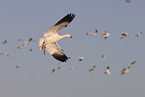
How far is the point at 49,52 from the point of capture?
20734 mm

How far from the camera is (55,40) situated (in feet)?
61.2

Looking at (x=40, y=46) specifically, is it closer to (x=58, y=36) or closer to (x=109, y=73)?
(x=58, y=36)

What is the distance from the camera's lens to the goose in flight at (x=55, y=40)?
17703mm

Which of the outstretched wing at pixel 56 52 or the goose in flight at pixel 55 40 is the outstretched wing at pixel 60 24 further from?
the outstretched wing at pixel 56 52

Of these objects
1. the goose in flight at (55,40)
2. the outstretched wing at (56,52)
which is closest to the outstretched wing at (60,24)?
the goose in flight at (55,40)

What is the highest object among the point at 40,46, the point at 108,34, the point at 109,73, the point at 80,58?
the point at 108,34

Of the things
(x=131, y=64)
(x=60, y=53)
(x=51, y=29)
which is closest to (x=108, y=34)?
(x=131, y=64)

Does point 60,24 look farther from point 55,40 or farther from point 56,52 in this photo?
point 56,52

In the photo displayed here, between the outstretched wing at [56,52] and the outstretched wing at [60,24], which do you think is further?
the outstretched wing at [56,52]

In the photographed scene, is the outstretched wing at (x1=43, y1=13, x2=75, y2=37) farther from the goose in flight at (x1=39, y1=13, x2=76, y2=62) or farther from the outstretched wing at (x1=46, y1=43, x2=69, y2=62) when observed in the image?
the outstretched wing at (x1=46, y1=43, x2=69, y2=62)

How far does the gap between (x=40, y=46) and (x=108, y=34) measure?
23783 millimetres

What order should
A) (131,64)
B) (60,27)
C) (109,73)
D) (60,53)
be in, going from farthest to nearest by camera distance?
(131,64) → (109,73) → (60,53) → (60,27)

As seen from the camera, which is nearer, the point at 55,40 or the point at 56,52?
the point at 55,40

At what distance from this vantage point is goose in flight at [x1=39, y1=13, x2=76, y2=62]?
1770 centimetres
